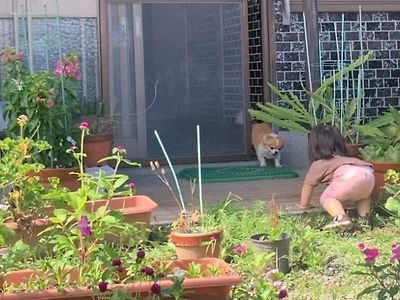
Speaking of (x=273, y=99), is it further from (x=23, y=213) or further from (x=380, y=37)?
(x=23, y=213)

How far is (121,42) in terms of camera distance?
783 centimetres

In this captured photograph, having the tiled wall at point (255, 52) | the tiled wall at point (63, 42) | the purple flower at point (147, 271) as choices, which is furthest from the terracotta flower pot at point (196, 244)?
the tiled wall at point (255, 52)

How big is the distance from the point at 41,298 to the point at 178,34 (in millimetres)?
5184

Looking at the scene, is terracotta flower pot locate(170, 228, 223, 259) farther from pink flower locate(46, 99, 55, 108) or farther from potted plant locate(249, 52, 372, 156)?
potted plant locate(249, 52, 372, 156)

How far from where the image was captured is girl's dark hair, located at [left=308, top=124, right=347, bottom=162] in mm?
5309

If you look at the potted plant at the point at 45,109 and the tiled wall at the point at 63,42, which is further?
the tiled wall at the point at 63,42

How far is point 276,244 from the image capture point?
4.23 metres

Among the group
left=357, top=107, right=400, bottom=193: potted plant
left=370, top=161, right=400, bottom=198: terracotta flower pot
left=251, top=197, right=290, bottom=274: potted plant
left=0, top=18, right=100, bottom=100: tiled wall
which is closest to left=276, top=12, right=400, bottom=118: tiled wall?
left=0, top=18, right=100, bottom=100: tiled wall

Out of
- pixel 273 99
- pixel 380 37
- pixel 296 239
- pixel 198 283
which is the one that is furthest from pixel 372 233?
pixel 380 37

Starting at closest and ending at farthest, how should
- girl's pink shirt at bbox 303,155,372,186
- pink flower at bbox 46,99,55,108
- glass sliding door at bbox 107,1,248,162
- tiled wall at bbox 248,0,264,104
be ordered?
1. girl's pink shirt at bbox 303,155,372,186
2. pink flower at bbox 46,99,55,108
3. glass sliding door at bbox 107,1,248,162
4. tiled wall at bbox 248,0,264,104

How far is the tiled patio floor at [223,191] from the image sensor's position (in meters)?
5.67

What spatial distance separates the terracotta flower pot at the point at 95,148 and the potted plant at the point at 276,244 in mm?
2351

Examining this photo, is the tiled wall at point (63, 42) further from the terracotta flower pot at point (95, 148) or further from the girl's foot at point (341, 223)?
the girl's foot at point (341, 223)

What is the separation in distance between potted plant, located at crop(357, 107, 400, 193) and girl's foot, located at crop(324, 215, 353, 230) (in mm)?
643
